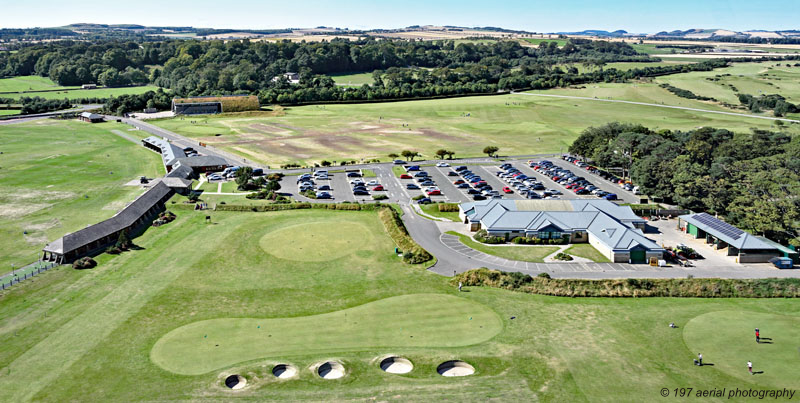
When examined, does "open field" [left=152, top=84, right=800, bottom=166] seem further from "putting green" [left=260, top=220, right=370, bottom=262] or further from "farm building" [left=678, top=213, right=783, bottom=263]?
"farm building" [left=678, top=213, right=783, bottom=263]

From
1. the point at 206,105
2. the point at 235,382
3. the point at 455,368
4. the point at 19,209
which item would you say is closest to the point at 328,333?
the point at 235,382

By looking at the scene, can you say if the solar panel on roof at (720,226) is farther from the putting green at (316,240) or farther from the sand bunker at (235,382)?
the sand bunker at (235,382)

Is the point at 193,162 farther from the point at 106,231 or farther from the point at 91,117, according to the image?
the point at 91,117

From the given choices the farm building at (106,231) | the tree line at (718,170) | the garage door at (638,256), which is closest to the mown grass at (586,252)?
the garage door at (638,256)

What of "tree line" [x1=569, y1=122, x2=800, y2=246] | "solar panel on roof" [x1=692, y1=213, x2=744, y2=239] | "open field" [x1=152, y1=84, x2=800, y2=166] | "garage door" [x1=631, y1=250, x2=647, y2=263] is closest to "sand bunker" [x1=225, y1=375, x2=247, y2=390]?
"garage door" [x1=631, y1=250, x2=647, y2=263]

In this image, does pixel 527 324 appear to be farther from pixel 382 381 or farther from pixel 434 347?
pixel 382 381

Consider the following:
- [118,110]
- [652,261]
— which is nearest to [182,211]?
[652,261]

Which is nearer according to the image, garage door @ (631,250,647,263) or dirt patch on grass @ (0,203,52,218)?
garage door @ (631,250,647,263)
